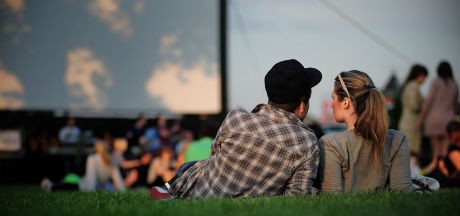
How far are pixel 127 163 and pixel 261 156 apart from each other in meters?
10.7

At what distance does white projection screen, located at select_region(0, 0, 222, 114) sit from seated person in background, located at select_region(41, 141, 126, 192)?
2164 millimetres

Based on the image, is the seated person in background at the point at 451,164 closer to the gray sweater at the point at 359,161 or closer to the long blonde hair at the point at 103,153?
the gray sweater at the point at 359,161

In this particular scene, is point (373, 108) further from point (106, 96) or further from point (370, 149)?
point (106, 96)

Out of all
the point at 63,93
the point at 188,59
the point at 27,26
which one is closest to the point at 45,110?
the point at 63,93

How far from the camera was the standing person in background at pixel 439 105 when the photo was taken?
10859 mm

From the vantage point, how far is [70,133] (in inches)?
604

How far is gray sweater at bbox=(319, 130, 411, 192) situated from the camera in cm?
479

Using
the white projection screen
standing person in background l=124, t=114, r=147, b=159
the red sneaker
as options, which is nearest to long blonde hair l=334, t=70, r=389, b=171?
the red sneaker

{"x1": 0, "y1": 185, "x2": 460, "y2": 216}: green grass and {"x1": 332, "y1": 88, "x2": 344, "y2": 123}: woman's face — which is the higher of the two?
{"x1": 332, "y1": 88, "x2": 344, "y2": 123}: woman's face

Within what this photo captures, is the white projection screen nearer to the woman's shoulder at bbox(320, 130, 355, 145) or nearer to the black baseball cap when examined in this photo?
the woman's shoulder at bbox(320, 130, 355, 145)

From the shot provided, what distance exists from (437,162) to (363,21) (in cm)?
327

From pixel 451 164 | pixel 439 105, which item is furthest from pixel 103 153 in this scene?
pixel 451 164

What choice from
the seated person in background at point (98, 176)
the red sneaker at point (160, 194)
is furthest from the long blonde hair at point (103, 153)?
the red sneaker at point (160, 194)

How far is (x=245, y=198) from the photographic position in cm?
458
